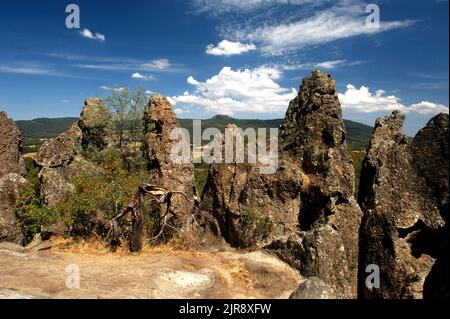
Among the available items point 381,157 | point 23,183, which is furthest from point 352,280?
point 23,183

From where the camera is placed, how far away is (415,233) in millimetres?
17578

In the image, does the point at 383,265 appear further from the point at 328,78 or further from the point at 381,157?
the point at 328,78

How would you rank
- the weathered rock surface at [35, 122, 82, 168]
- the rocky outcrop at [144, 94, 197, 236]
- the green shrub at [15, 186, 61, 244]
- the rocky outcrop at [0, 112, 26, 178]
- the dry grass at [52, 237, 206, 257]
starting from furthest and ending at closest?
the weathered rock surface at [35, 122, 82, 168] < the rocky outcrop at [0, 112, 26, 178] < the rocky outcrop at [144, 94, 197, 236] < the green shrub at [15, 186, 61, 244] < the dry grass at [52, 237, 206, 257]

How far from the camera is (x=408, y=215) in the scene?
17672mm

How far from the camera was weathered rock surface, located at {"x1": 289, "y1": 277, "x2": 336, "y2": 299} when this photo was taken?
14.5 m

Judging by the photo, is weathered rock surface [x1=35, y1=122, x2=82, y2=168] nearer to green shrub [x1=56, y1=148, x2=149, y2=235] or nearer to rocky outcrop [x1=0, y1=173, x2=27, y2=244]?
rocky outcrop [x1=0, y1=173, x2=27, y2=244]

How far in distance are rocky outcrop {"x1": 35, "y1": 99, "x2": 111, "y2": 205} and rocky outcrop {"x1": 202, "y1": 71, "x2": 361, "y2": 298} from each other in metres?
10.7

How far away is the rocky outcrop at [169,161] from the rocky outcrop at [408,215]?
1172 cm

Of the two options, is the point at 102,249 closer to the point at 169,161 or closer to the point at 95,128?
the point at 169,161

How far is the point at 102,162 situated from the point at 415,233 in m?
23.2

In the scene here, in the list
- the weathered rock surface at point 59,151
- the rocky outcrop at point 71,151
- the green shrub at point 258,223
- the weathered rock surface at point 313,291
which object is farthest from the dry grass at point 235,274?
the weathered rock surface at point 59,151

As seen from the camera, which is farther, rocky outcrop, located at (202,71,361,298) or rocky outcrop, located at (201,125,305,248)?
rocky outcrop, located at (201,125,305,248)

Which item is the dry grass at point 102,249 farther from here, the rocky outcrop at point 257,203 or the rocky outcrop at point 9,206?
the rocky outcrop at point 9,206

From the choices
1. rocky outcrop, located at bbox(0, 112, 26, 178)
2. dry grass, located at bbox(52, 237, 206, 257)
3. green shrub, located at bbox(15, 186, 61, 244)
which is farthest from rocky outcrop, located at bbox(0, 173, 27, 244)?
dry grass, located at bbox(52, 237, 206, 257)
